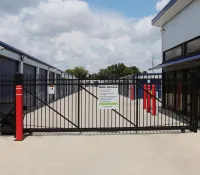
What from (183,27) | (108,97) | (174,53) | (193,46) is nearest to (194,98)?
(108,97)

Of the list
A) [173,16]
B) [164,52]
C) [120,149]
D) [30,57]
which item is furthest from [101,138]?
[30,57]

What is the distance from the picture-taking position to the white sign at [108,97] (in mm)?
10812

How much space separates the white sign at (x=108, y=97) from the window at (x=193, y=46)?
5472mm

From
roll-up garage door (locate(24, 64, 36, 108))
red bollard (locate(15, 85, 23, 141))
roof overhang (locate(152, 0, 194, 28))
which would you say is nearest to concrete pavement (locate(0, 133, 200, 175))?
red bollard (locate(15, 85, 23, 141))

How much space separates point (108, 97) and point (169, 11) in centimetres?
864

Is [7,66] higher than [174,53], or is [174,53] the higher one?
[174,53]

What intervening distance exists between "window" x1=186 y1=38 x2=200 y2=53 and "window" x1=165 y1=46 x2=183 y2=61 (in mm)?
1152

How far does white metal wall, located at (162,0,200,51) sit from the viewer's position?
14586 mm

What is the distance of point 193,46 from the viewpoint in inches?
590

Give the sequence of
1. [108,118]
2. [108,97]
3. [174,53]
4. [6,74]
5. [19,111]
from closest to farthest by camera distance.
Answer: [19,111], [108,97], [108,118], [6,74], [174,53]

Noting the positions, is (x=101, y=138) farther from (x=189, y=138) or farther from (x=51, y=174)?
(x=51, y=174)

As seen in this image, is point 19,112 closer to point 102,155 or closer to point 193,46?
point 102,155

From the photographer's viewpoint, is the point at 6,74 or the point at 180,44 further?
the point at 180,44

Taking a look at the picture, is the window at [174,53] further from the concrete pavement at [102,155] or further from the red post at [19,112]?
the red post at [19,112]
